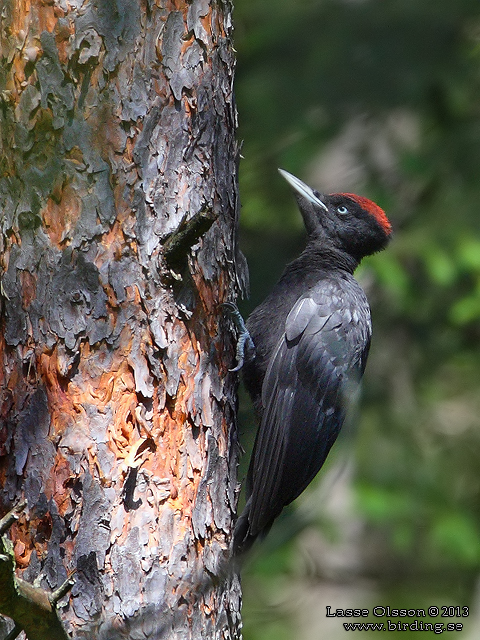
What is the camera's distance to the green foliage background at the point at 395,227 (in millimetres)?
3658

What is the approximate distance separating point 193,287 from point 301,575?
341 centimetres

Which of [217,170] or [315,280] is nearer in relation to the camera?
[217,170]

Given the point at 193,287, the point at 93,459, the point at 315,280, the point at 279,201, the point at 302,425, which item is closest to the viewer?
the point at 93,459

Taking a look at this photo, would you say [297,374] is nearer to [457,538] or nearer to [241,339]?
[241,339]

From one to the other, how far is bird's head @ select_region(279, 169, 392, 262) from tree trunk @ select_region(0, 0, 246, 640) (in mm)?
1458

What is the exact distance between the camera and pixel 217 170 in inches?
96.4

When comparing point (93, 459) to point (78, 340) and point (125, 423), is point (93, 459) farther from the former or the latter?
point (78, 340)

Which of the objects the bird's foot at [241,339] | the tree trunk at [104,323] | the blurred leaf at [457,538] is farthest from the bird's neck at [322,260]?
the blurred leaf at [457,538]

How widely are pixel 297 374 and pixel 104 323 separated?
1105 millimetres

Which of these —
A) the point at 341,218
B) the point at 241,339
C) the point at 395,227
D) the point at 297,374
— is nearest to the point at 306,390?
the point at 297,374

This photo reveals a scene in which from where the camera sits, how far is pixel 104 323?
2.18 meters

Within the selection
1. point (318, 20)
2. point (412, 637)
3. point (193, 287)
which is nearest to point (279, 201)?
point (318, 20)

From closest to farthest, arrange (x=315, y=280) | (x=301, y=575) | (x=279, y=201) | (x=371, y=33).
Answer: (x=315, y=280) < (x=371, y=33) < (x=279, y=201) < (x=301, y=575)

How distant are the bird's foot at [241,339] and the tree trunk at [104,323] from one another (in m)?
0.31
